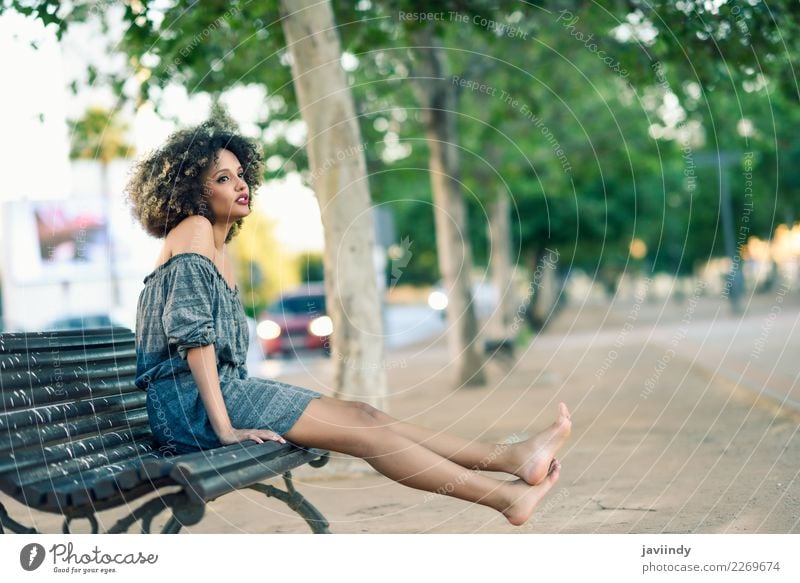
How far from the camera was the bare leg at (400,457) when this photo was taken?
473 cm

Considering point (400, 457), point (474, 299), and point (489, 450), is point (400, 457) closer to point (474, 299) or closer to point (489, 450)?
point (489, 450)

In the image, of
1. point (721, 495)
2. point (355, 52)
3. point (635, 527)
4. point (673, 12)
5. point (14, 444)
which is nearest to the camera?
point (14, 444)

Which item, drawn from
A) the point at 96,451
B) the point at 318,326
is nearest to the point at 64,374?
the point at 96,451

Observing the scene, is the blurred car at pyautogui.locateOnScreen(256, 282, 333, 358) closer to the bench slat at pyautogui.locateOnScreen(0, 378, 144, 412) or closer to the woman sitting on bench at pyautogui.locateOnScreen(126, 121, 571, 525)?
the bench slat at pyautogui.locateOnScreen(0, 378, 144, 412)

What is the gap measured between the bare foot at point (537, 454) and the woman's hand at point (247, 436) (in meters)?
1.03

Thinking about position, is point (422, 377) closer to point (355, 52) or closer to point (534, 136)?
point (534, 136)

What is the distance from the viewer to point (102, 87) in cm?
1334

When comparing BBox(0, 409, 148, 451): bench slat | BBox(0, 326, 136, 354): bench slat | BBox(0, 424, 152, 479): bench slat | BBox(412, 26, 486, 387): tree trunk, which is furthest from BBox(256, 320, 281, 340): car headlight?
BBox(0, 424, 152, 479): bench slat

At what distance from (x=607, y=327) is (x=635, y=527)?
101 ft

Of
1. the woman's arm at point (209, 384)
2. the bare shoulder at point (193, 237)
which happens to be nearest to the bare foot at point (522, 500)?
the woman's arm at point (209, 384)

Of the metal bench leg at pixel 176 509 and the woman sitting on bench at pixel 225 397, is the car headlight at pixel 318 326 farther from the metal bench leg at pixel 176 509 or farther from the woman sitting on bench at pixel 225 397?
the metal bench leg at pixel 176 509

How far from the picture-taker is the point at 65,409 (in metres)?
5.05

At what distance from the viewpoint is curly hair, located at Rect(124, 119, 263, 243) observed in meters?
5.18
